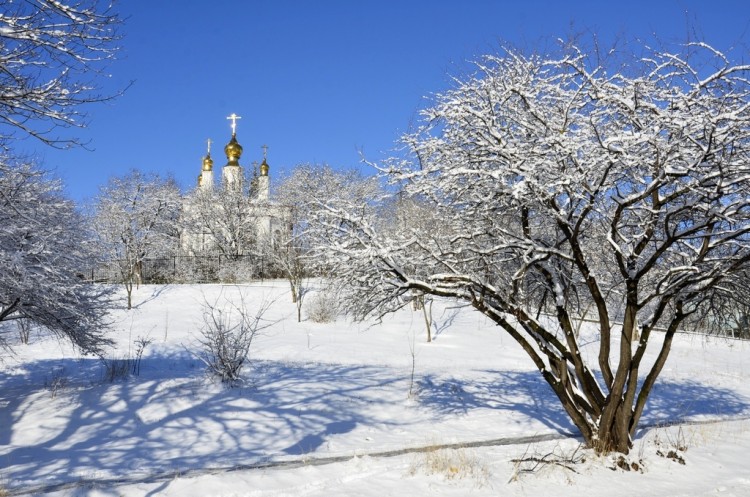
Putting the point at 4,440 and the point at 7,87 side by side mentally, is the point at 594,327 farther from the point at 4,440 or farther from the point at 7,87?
the point at 7,87

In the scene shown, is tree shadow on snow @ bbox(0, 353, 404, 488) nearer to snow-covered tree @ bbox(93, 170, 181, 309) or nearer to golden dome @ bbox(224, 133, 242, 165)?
snow-covered tree @ bbox(93, 170, 181, 309)

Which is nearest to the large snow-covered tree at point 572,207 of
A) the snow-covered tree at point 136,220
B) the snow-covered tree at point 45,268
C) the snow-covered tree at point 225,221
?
the snow-covered tree at point 45,268

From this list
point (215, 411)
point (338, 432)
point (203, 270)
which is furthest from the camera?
point (203, 270)

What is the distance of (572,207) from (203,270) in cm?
3348

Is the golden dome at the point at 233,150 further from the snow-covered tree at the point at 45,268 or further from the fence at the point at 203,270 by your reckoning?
the snow-covered tree at the point at 45,268

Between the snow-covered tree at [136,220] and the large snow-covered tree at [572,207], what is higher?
the snow-covered tree at [136,220]

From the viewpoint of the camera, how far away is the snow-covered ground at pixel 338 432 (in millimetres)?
6012

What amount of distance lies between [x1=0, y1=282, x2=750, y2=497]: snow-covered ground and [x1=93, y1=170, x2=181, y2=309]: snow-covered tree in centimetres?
1728

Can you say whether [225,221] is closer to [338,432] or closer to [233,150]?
[233,150]

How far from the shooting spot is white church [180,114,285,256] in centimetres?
4103

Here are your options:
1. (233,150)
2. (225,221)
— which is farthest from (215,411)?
(233,150)

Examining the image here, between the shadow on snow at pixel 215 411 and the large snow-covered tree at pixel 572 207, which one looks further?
the shadow on snow at pixel 215 411

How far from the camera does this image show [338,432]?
361 inches

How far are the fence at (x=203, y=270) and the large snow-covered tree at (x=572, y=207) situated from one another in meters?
28.5
